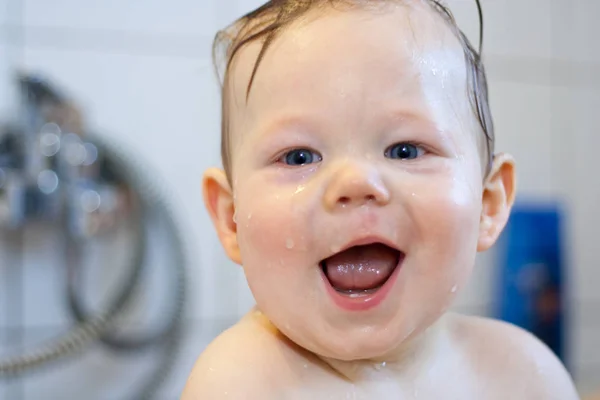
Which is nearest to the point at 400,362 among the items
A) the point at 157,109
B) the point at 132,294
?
the point at 132,294

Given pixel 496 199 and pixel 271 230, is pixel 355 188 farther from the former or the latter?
pixel 496 199

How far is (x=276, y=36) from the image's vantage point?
42cm

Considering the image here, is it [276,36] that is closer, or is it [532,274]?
[276,36]

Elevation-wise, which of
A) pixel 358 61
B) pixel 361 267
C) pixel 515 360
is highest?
pixel 358 61

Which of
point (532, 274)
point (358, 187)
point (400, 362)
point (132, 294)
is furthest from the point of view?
point (532, 274)

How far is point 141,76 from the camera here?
97 centimetres

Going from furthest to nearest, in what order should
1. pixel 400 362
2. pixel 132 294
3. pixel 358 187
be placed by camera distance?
pixel 132 294
pixel 400 362
pixel 358 187

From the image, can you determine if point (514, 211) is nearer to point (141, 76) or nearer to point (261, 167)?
point (141, 76)

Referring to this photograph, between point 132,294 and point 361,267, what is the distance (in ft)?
1.91

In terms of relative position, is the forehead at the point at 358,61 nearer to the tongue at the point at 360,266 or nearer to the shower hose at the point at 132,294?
the tongue at the point at 360,266

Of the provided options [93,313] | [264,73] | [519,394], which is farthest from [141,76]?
[519,394]

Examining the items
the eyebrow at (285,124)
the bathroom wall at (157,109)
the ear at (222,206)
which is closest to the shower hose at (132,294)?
the bathroom wall at (157,109)

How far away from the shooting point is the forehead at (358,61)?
15.4 inches

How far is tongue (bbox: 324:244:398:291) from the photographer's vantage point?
15.6 inches
